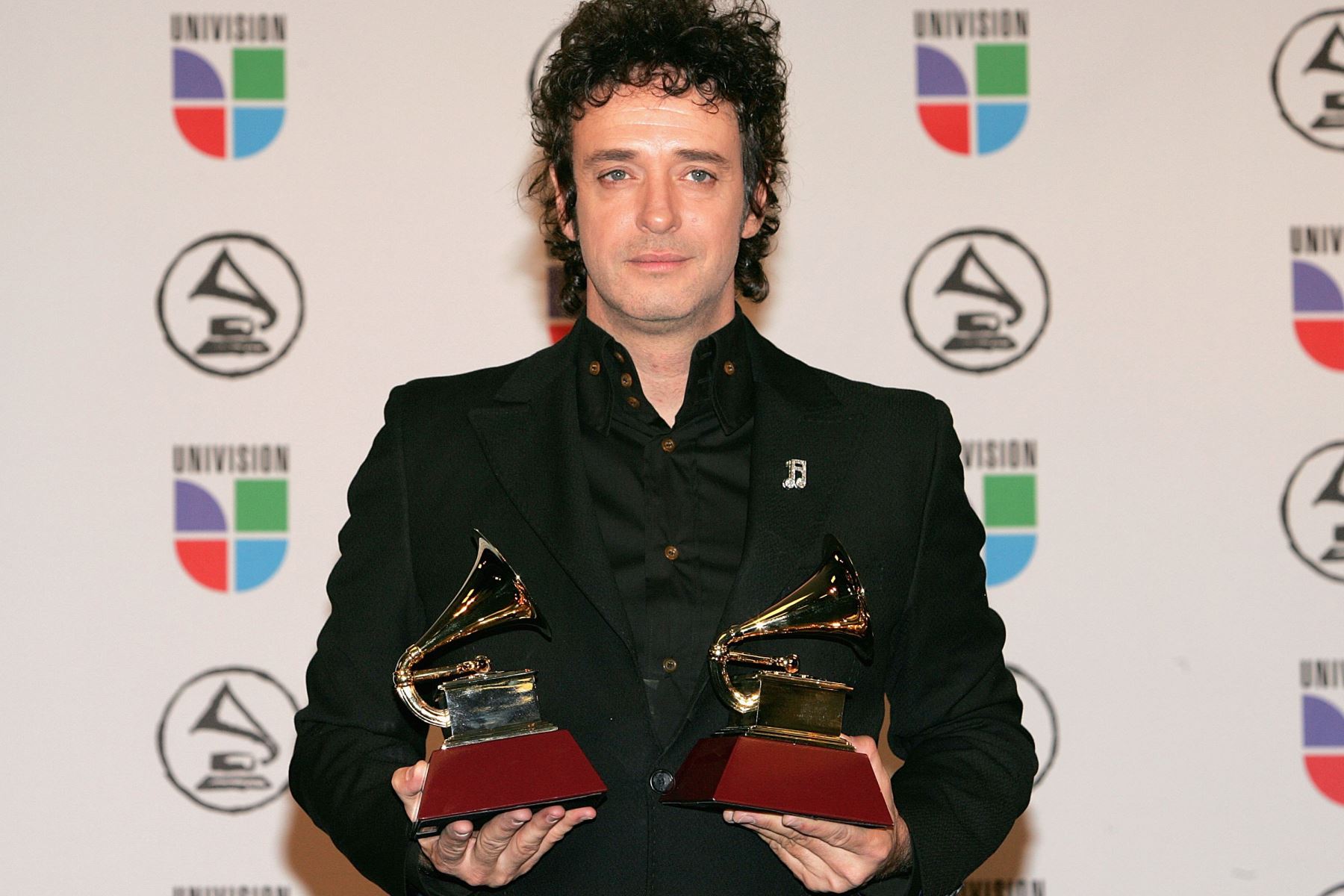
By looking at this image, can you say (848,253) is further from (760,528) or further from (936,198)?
(760,528)

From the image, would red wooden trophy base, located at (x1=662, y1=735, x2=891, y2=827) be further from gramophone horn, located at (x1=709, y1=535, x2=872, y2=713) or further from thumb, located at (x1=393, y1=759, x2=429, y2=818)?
thumb, located at (x1=393, y1=759, x2=429, y2=818)

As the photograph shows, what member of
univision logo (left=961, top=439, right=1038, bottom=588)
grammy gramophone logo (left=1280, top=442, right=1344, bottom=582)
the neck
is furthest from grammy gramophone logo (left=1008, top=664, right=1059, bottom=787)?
the neck

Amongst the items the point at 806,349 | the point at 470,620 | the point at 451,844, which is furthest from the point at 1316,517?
the point at 451,844

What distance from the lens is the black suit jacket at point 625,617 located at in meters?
1.81

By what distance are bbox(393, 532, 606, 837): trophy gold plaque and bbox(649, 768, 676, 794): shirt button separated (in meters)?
0.12

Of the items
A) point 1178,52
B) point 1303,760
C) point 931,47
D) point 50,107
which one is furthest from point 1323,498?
point 50,107

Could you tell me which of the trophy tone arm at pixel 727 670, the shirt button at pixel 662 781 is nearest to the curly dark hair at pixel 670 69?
the trophy tone arm at pixel 727 670

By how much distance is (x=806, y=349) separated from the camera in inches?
133

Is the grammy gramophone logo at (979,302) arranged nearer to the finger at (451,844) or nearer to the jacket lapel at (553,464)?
the jacket lapel at (553,464)

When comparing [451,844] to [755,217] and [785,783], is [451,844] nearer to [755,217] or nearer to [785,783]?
[785,783]

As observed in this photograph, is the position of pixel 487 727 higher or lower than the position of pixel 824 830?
higher

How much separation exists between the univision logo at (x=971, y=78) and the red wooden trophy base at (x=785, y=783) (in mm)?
2107

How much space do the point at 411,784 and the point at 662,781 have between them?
314 mm

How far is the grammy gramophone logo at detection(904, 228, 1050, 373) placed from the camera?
3398mm
